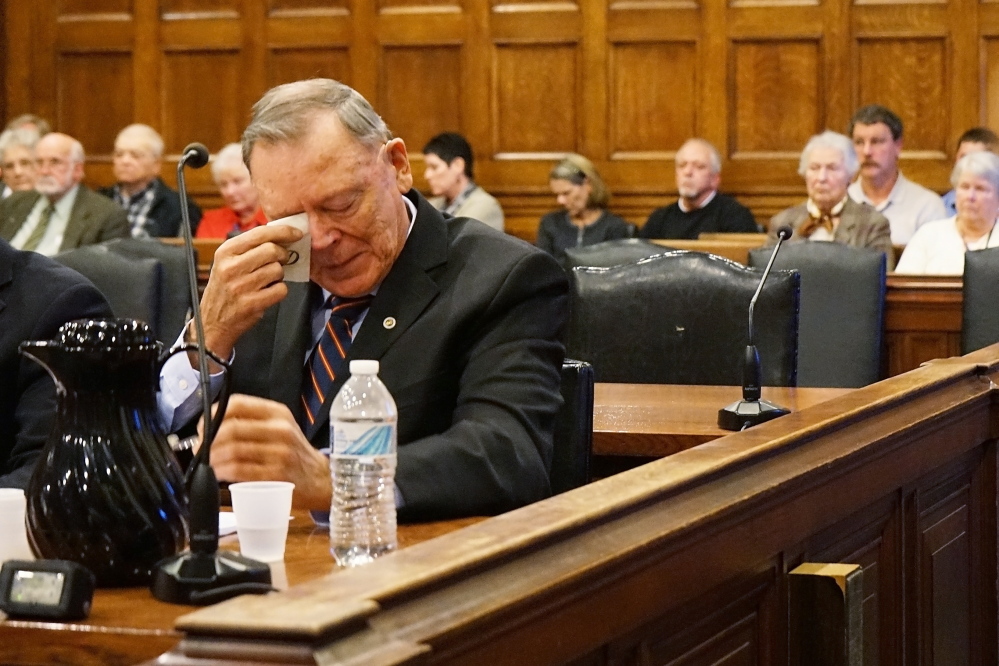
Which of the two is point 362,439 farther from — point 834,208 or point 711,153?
point 711,153

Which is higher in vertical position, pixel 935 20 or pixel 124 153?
pixel 935 20

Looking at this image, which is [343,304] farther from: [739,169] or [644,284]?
[739,169]

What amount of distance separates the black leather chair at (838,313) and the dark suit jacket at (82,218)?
3752mm

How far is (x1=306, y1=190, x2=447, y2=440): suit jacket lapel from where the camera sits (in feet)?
7.15

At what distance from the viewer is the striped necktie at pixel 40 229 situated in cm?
732

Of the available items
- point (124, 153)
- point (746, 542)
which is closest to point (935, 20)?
point (124, 153)

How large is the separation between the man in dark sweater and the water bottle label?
5.89 meters

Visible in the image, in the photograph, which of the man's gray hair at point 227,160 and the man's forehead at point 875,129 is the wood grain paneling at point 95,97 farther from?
the man's forehead at point 875,129

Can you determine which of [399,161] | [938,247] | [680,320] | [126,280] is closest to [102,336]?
[399,161]

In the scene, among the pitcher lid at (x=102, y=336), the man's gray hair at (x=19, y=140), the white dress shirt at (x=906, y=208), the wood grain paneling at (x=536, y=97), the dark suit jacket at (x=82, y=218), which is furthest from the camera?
the wood grain paneling at (x=536, y=97)

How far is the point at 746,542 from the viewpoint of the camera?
1.64 meters

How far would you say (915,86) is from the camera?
25.1ft

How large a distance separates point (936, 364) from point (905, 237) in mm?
4093

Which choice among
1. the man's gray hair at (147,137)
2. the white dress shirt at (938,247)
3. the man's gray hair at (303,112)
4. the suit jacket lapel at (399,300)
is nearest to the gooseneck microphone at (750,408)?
the suit jacket lapel at (399,300)
